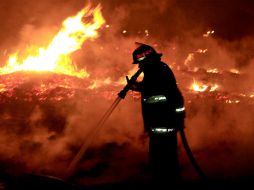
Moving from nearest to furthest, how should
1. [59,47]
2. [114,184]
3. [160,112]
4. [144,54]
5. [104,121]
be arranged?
1. [160,112]
2. [144,54]
3. [104,121]
4. [114,184]
5. [59,47]

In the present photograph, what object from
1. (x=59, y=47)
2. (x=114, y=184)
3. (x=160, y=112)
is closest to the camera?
(x=160, y=112)

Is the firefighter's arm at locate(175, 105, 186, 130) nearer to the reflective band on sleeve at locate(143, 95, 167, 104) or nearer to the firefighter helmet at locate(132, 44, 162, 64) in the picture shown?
the reflective band on sleeve at locate(143, 95, 167, 104)

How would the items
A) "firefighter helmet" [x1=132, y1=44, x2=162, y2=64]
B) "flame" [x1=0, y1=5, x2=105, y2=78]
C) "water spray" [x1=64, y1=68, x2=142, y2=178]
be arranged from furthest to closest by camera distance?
1. "flame" [x1=0, y1=5, x2=105, y2=78]
2. "water spray" [x1=64, y1=68, x2=142, y2=178]
3. "firefighter helmet" [x1=132, y1=44, x2=162, y2=64]

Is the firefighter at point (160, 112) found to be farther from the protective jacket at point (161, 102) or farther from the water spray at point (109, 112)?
the water spray at point (109, 112)

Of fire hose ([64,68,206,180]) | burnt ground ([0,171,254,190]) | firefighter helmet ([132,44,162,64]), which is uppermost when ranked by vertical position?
firefighter helmet ([132,44,162,64])

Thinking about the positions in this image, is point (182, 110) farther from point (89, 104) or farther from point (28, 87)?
point (28, 87)

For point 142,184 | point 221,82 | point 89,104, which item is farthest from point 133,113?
point 221,82

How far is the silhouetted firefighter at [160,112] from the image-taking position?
3984mm

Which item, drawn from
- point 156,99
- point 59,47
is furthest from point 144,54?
point 59,47

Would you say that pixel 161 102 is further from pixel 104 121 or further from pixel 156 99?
pixel 104 121

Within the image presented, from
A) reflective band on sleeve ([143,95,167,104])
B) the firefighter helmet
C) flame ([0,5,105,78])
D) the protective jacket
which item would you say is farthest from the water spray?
flame ([0,5,105,78])

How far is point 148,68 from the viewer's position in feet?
13.5

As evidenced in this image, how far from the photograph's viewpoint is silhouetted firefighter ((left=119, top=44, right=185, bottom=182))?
3.98 m

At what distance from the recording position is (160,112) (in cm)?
398
